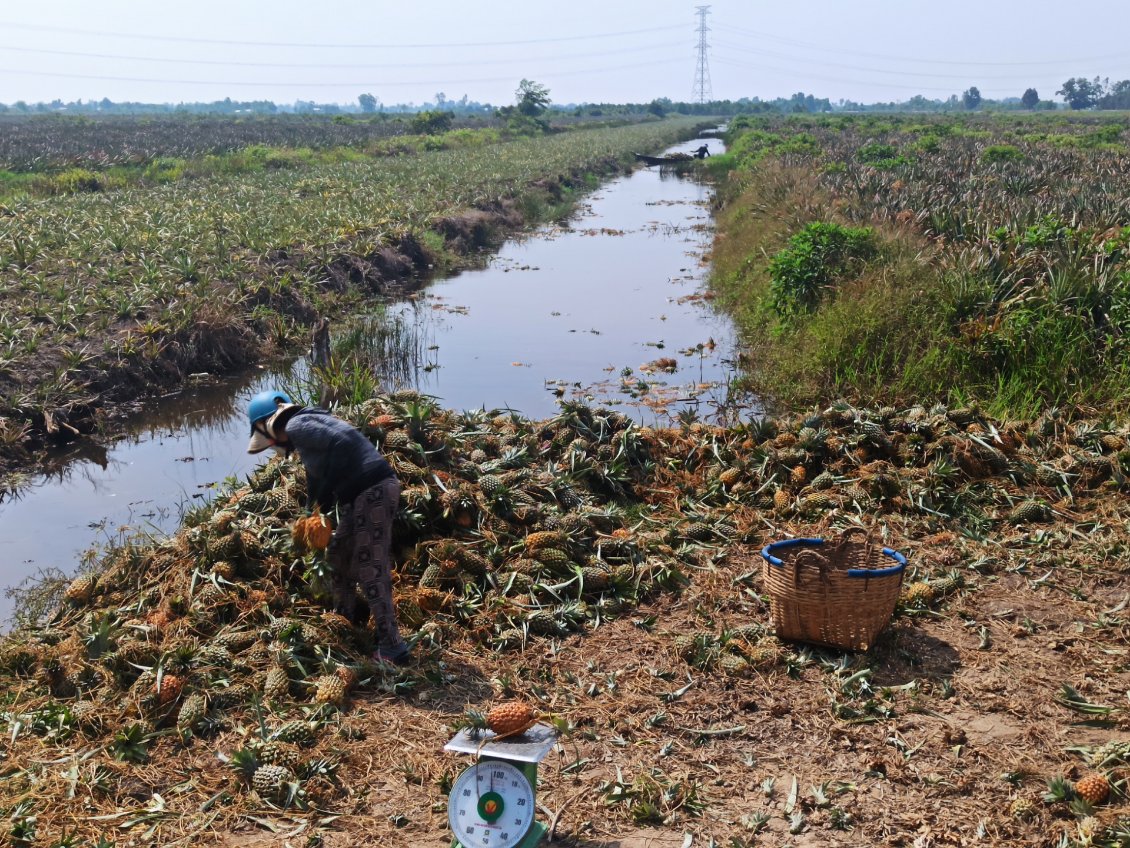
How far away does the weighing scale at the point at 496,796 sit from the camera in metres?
3.22

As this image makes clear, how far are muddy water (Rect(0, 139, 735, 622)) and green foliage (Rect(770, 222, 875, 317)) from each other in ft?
3.57

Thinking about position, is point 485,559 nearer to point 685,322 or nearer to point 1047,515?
point 1047,515

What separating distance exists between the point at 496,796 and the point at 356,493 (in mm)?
2001

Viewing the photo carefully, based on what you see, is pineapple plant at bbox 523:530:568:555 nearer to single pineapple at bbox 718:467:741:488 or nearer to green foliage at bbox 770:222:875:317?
single pineapple at bbox 718:467:741:488

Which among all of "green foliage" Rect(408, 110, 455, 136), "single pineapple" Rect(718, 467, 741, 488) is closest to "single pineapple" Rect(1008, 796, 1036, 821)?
"single pineapple" Rect(718, 467, 741, 488)

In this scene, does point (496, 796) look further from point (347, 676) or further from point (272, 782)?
point (347, 676)

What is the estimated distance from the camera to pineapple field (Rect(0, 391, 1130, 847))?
12.2 feet

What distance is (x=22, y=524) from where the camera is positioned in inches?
297

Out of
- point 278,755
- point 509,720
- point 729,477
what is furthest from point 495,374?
point 509,720

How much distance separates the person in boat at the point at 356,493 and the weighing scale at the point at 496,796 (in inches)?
63.0

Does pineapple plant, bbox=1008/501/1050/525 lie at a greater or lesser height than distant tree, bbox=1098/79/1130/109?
lesser

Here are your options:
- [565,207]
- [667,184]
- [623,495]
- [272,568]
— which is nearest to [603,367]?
[623,495]

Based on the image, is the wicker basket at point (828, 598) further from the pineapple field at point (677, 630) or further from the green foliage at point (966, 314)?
the green foliage at point (966, 314)

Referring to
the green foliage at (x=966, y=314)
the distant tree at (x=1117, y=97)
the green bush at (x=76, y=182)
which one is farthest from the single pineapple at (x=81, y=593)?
the distant tree at (x=1117, y=97)
